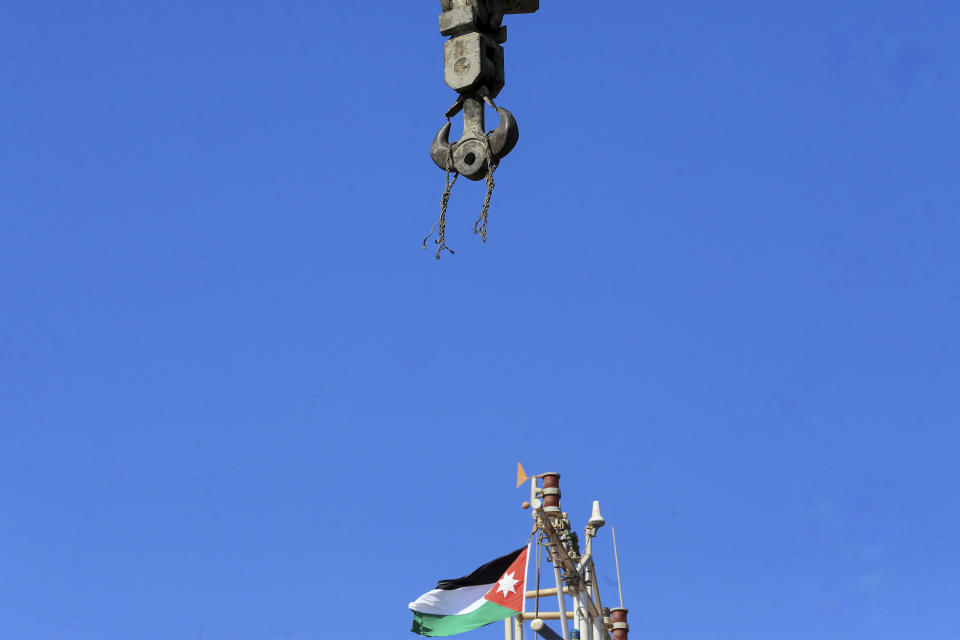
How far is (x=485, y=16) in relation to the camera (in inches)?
805

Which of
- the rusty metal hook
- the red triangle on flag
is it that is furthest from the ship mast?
the rusty metal hook

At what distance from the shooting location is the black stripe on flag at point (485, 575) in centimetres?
3112

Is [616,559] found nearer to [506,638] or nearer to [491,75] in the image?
[506,638]

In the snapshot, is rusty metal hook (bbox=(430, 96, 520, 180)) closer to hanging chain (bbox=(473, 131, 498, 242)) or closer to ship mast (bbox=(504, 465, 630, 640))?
hanging chain (bbox=(473, 131, 498, 242))

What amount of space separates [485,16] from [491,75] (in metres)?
0.84

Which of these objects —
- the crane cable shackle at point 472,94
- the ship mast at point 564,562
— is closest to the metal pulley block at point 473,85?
the crane cable shackle at point 472,94

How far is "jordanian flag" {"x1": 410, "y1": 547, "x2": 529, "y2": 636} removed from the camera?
102 feet

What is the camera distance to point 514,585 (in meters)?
30.9

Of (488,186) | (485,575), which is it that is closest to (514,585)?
(485,575)

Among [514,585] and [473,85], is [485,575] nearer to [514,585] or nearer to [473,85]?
[514,585]

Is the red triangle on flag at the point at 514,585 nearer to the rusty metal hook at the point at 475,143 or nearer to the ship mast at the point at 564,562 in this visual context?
the ship mast at the point at 564,562

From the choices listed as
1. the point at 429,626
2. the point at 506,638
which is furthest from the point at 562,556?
the point at 506,638

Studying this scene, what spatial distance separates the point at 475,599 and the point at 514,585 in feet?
3.73

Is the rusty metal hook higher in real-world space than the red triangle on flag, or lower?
lower
